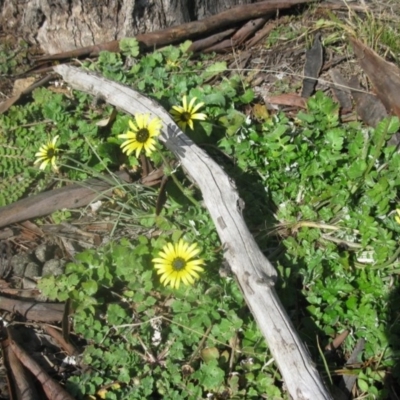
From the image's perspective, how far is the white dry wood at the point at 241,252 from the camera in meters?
2.83

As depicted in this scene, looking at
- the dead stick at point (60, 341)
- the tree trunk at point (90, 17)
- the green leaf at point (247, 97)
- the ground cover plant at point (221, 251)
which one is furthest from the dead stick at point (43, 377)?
the tree trunk at point (90, 17)

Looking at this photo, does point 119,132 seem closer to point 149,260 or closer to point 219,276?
point 149,260

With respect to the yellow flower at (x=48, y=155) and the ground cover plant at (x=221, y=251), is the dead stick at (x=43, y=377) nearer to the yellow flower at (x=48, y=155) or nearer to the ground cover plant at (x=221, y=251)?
the ground cover plant at (x=221, y=251)

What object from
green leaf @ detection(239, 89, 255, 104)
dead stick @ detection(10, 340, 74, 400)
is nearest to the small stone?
dead stick @ detection(10, 340, 74, 400)

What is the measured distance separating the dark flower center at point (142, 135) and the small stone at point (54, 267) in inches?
30.7

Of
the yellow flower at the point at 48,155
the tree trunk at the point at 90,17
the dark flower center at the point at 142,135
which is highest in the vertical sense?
the tree trunk at the point at 90,17

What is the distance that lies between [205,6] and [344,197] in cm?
187

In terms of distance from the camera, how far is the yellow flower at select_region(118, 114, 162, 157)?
354 centimetres

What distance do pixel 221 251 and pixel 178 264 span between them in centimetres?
26

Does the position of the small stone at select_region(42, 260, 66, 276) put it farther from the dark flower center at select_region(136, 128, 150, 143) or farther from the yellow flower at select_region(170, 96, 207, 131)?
the yellow flower at select_region(170, 96, 207, 131)

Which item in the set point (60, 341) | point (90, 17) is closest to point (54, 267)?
point (60, 341)

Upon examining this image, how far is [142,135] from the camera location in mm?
3570

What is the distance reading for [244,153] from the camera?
3.77m

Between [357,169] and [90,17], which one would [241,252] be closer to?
[357,169]
